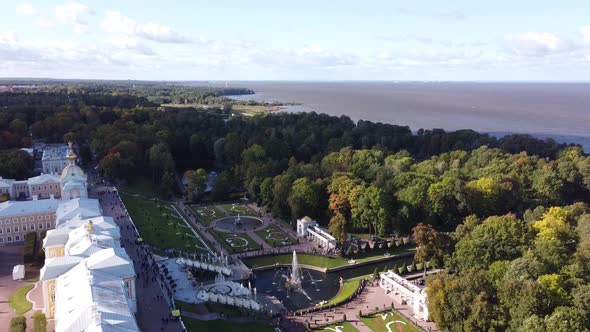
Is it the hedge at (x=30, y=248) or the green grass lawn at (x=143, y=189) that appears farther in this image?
the green grass lawn at (x=143, y=189)

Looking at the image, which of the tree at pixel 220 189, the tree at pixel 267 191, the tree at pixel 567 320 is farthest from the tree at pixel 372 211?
the tree at pixel 567 320

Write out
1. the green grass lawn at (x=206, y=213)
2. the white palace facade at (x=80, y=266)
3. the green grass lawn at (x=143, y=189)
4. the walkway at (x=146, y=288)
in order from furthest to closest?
the green grass lawn at (x=143, y=189) < the green grass lawn at (x=206, y=213) < the walkway at (x=146, y=288) < the white palace facade at (x=80, y=266)

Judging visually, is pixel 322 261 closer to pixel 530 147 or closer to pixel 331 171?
pixel 331 171

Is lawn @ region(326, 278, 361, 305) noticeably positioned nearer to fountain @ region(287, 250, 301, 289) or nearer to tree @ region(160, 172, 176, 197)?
fountain @ region(287, 250, 301, 289)

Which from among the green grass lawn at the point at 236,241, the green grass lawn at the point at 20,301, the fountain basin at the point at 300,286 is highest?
the green grass lawn at the point at 20,301

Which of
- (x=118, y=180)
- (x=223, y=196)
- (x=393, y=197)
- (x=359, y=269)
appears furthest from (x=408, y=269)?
(x=118, y=180)

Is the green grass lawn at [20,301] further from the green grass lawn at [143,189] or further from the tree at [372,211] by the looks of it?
the tree at [372,211]
